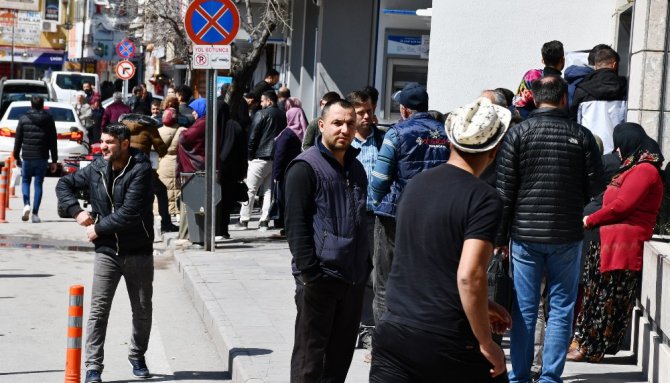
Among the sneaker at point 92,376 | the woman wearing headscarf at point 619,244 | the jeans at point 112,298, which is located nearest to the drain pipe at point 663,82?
the woman wearing headscarf at point 619,244

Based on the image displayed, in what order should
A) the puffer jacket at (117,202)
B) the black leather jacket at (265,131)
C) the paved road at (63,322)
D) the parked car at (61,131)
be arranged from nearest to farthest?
the puffer jacket at (117,202) < the paved road at (63,322) < the black leather jacket at (265,131) < the parked car at (61,131)

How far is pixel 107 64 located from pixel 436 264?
7118 cm

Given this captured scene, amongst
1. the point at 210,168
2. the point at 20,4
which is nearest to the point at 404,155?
the point at 210,168

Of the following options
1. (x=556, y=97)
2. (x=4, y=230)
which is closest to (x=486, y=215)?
(x=556, y=97)

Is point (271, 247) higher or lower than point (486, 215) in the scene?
lower

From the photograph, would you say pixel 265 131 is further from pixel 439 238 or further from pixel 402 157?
pixel 439 238

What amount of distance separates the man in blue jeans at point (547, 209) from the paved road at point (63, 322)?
2500mm

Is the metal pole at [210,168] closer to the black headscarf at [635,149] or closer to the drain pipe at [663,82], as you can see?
the drain pipe at [663,82]

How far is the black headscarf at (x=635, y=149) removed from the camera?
801cm

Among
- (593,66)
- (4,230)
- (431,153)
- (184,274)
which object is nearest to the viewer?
(431,153)

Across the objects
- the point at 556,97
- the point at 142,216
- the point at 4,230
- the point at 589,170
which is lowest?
the point at 4,230

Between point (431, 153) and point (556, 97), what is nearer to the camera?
point (556, 97)

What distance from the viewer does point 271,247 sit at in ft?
50.3

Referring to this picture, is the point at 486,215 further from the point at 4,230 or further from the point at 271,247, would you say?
the point at 4,230
